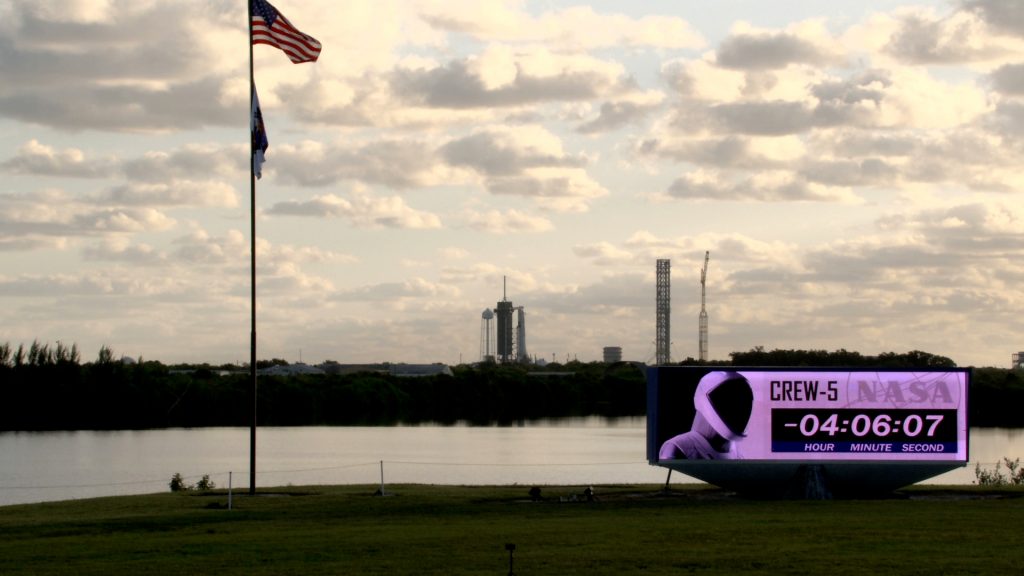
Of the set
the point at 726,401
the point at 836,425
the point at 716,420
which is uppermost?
the point at 726,401

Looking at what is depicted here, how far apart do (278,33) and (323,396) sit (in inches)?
4544

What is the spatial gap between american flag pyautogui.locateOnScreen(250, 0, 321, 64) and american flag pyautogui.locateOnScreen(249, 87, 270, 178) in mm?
1451

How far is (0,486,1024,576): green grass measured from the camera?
2422cm

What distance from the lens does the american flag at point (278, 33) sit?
39812mm

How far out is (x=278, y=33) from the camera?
4003cm

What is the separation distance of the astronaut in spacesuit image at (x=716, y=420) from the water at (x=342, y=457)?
9386 mm

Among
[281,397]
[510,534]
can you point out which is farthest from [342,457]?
[281,397]

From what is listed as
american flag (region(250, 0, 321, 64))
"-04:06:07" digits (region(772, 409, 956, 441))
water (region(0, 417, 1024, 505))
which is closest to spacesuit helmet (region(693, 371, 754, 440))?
"-04:06:07" digits (region(772, 409, 956, 441))

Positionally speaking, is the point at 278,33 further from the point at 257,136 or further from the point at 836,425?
the point at 836,425

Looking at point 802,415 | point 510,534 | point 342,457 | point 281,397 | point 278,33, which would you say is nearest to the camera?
point 510,534

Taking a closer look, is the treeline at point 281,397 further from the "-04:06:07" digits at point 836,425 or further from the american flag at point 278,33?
the "-04:06:07" digits at point 836,425

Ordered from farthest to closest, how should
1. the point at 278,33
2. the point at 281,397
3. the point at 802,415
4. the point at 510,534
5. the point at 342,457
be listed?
the point at 281,397 → the point at 342,457 → the point at 278,33 → the point at 802,415 → the point at 510,534

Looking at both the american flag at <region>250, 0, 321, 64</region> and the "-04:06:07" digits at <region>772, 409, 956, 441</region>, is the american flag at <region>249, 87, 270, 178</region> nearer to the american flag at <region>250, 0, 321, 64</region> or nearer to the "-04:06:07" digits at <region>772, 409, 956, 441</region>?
the american flag at <region>250, 0, 321, 64</region>

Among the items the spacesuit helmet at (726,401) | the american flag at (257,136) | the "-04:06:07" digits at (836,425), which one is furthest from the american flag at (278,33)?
the "-04:06:07" digits at (836,425)
